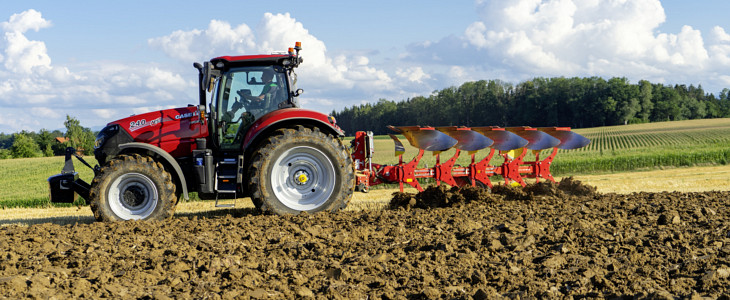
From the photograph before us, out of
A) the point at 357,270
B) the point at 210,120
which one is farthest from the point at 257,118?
the point at 357,270

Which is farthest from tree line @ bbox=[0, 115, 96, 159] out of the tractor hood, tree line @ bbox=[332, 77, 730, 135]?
the tractor hood

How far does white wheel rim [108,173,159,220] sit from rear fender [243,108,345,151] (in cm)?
130

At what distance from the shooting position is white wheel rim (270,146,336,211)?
7.25 metres

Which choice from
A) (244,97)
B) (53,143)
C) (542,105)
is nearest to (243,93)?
(244,97)

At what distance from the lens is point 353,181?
7.44 meters

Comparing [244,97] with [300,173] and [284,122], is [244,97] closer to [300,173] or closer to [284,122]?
[284,122]

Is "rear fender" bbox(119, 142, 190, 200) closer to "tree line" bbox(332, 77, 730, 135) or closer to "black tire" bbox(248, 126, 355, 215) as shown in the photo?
"black tire" bbox(248, 126, 355, 215)

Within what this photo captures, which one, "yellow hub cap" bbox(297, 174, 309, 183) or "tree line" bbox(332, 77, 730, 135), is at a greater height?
"tree line" bbox(332, 77, 730, 135)

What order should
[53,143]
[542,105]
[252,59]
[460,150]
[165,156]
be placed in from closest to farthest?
[165,156] → [252,59] → [460,150] → [53,143] → [542,105]

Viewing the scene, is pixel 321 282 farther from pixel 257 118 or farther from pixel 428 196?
pixel 428 196

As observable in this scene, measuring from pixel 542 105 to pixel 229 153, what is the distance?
2808 inches

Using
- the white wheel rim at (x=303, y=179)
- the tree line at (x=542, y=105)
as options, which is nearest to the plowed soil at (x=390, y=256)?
the white wheel rim at (x=303, y=179)

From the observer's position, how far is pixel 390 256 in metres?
4.87

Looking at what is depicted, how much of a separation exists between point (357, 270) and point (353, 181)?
3006 mm
